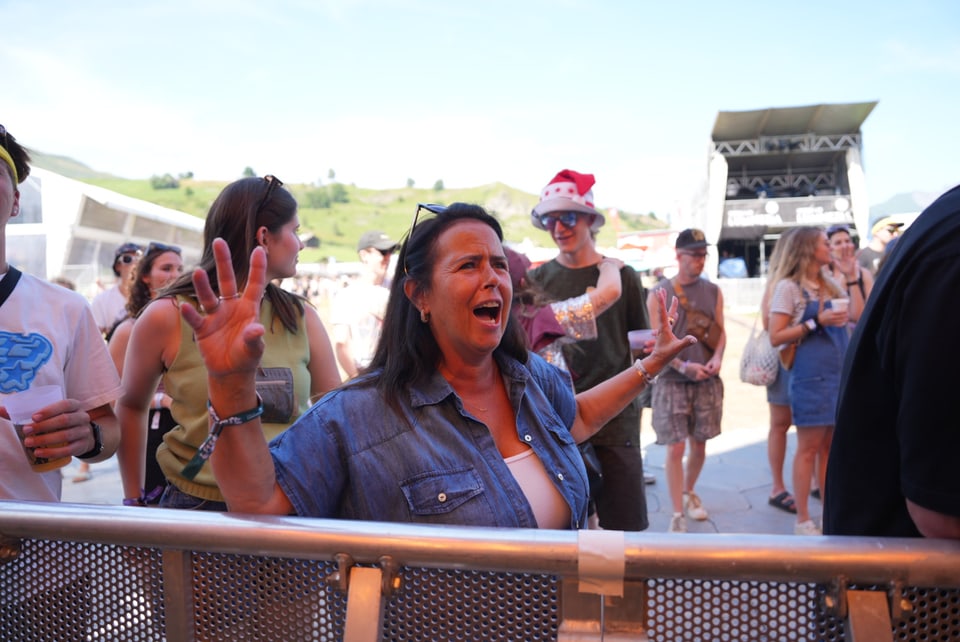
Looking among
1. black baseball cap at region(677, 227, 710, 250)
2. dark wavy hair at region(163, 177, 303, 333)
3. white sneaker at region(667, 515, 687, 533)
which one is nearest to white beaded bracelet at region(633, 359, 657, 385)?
dark wavy hair at region(163, 177, 303, 333)

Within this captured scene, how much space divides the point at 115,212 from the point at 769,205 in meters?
29.4

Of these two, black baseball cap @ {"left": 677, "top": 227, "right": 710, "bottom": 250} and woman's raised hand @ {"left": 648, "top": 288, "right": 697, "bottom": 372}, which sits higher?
black baseball cap @ {"left": 677, "top": 227, "right": 710, "bottom": 250}

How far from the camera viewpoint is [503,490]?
5.47ft

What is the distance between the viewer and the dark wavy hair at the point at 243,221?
8.14ft

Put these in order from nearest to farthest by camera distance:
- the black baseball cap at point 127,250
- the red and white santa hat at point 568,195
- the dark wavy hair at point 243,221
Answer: the dark wavy hair at point 243,221 < the red and white santa hat at point 568,195 < the black baseball cap at point 127,250

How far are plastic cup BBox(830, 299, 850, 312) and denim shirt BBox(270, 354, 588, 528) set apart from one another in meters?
3.54

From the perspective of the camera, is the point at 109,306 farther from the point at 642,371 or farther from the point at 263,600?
the point at 263,600

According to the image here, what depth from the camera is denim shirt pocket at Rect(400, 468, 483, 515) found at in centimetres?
160

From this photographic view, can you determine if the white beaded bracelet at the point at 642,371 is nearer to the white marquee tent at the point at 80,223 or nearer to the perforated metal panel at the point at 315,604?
the perforated metal panel at the point at 315,604

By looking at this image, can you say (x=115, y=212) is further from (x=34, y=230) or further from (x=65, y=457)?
(x=65, y=457)

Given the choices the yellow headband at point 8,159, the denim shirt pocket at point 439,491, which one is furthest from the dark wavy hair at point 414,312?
the yellow headband at point 8,159

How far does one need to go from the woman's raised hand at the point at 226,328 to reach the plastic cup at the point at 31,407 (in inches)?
29.6

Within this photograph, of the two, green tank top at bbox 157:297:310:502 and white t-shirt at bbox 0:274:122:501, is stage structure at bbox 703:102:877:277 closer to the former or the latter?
green tank top at bbox 157:297:310:502

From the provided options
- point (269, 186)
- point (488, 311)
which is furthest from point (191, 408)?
point (488, 311)
